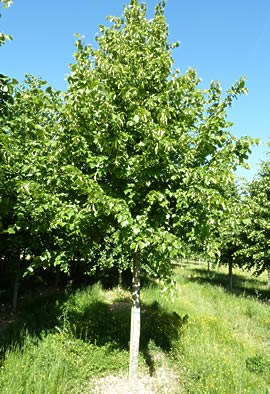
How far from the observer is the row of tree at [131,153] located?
4.20m

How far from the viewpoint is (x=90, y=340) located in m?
6.97

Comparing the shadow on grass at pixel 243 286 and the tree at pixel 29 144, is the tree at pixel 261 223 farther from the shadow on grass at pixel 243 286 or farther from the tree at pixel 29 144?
the tree at pixel 29 144

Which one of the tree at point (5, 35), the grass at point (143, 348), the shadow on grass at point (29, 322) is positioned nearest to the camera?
the tree at point (5, 35)

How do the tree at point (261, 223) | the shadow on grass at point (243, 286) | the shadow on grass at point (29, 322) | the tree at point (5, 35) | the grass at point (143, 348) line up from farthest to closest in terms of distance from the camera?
1. the shadow on grass at point (243, 286)
2. the tree at point (261, 223)
3. the shadow on grass at point (29, 322)
4. the grass at point (143, 348)
5. the tree at point (5, 35)

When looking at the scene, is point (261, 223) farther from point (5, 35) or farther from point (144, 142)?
point (5, 35)

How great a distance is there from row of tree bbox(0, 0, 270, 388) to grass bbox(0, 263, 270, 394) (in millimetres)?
1427

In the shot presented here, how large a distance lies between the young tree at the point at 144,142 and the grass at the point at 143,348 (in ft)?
4.26

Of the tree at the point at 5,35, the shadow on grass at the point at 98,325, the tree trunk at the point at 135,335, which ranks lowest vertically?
the shadow on grass at the point at 98,325

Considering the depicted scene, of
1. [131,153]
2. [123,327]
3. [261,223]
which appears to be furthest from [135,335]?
[261,223]

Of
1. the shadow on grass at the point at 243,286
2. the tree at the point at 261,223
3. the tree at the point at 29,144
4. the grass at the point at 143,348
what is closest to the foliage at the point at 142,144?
the tree at the point at 29,144

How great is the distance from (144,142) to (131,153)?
2.22 ft

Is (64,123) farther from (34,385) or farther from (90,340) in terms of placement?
(90,340)

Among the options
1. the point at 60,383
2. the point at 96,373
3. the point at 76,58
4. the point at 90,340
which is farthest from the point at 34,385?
the point at 76,58

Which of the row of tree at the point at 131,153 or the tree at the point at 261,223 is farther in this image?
the tree at the point at 261,223
